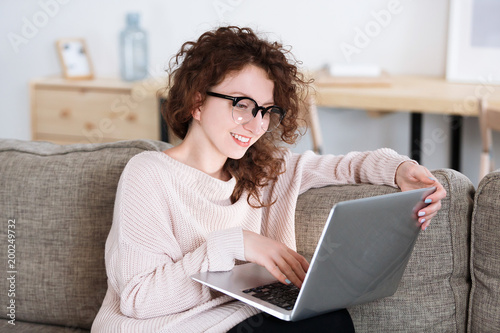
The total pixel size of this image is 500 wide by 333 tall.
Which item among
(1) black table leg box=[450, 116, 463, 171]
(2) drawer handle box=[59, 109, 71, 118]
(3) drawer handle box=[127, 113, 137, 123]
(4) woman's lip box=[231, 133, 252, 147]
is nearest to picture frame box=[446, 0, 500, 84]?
(1) black table leg box=[450, 116, 463, 171]

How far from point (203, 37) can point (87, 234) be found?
1.79 ft

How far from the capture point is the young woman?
49.8 inches

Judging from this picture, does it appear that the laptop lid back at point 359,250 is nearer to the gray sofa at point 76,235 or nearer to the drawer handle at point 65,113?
the gray sofa at point 76,235

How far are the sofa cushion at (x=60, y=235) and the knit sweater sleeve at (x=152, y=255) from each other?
231 mm

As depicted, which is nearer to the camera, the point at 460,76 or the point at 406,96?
the point at 406,96

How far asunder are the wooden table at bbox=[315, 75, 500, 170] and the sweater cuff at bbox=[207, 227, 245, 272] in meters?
1.69

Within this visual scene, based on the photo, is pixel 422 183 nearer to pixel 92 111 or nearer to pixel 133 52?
pixel 92 111

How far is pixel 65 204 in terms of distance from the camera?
1.56m

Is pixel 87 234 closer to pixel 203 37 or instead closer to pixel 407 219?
pixel 203 37

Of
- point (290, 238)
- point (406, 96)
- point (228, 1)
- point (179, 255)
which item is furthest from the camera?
point (228, 1)

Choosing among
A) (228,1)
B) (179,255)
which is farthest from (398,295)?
(228,1)

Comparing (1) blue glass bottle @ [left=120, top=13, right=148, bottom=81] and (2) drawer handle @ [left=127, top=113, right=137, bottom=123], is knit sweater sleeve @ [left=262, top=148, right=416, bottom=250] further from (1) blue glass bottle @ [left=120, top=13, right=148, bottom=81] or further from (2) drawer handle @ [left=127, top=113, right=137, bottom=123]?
(1) blue glass bottle @ [left=120, top=13, right=148, bottom=81]

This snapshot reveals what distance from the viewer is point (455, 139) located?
10.9 ft

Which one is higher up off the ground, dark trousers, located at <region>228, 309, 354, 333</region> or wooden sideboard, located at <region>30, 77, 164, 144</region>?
wooden sideboard, located at <region>30, 77, 164, 144</region>
